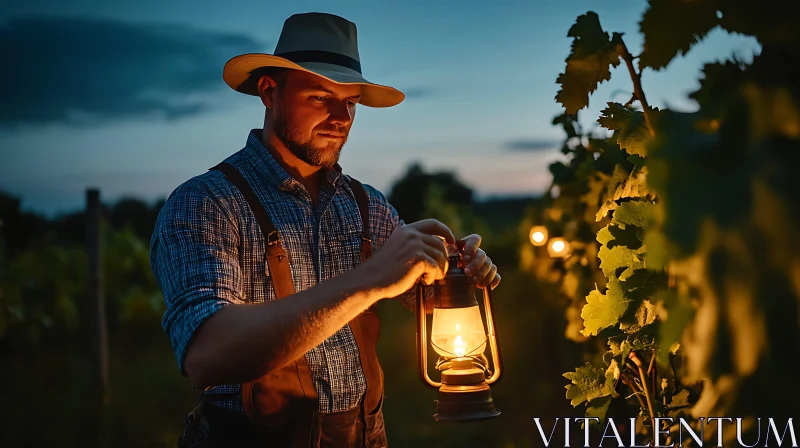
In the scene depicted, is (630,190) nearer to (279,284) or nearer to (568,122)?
(279,284)

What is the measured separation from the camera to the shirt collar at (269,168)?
119 inches

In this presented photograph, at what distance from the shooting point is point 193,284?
240 cm

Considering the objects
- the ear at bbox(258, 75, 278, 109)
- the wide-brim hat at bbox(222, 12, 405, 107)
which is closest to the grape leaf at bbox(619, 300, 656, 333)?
the wide-brim hat at bbox(222, 12, 405, 107)

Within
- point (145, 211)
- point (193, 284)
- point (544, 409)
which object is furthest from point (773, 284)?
point (145, 211)

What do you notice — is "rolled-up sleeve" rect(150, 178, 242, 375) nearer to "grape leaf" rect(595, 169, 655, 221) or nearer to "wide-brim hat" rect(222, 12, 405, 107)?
"wide-brim hat" rect(222, 12, 405, 107)

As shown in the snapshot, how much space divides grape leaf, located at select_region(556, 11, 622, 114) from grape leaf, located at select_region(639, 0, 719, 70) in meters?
0.30

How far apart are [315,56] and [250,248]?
3.02ft

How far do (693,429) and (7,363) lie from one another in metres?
11.2

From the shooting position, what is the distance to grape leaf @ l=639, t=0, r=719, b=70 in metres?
1.27

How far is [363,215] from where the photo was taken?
320 cm

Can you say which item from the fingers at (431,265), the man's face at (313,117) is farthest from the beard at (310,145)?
the fingers at (431,265)

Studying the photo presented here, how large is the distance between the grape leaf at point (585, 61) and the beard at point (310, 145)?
146 cm

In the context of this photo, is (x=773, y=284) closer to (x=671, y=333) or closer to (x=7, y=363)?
(x=671, y=333)

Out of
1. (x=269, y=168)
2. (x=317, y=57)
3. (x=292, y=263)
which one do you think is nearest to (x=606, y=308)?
(x=292, y=263)
